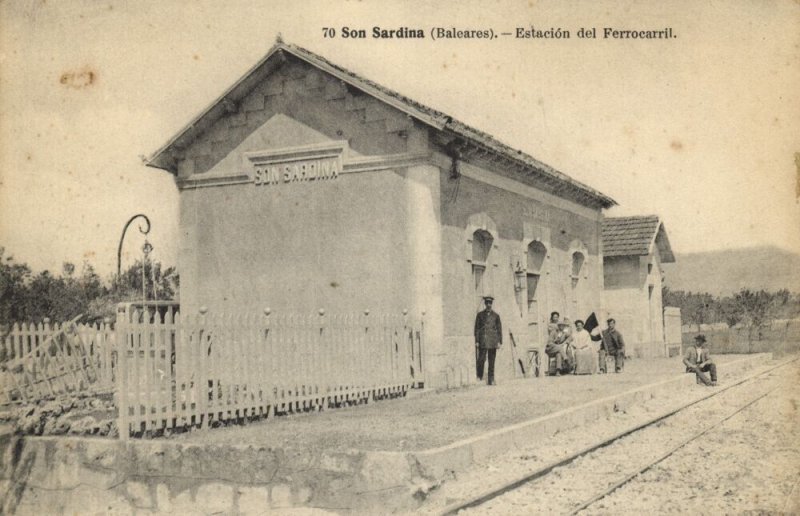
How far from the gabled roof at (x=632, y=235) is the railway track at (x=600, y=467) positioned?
43.4 feet

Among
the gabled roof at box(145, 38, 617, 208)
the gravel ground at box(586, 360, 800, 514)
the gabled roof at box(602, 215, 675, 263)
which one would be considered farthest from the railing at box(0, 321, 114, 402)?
the gabled roof at box(602, 215, 675, 263)

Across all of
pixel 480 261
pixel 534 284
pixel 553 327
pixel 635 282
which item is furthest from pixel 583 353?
pixel 635 282

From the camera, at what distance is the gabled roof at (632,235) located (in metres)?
25.5

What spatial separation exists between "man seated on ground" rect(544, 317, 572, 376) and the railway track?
5001 mm

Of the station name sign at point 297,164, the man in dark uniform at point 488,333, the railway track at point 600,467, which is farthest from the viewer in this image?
the man in dark uniform at point 488,333

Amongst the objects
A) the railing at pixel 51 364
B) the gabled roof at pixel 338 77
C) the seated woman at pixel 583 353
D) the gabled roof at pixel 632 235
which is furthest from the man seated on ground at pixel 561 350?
the railing at pixel 51 364

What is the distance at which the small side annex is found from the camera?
2503 centimetres

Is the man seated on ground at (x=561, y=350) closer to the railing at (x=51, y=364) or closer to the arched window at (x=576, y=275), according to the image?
the arched window at (x=576, y=275)

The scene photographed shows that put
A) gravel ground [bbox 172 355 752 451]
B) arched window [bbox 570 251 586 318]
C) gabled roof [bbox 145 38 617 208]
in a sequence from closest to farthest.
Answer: gravel ground [bbox 172 355 752 451] < gabled roof [bbox 145 38 617 208] < arched window [bbox 570 251 586 318]

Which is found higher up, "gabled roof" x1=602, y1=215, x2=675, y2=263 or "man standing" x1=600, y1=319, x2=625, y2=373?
"gabled roof" x1=602, y1=215, x2=675, y2=263

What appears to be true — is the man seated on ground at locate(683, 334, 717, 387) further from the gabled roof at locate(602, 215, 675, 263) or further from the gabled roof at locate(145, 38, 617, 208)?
the gabled roof at locate(602, 215, 675, 263)

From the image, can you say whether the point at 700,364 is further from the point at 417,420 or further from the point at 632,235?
the point at 632,235

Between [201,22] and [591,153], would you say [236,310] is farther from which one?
[591,153]

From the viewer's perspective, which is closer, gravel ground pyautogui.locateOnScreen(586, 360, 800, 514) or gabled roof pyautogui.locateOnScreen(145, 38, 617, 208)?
gravel ground pyautogui.locateOnScreen(586, 360, 800, 514)
